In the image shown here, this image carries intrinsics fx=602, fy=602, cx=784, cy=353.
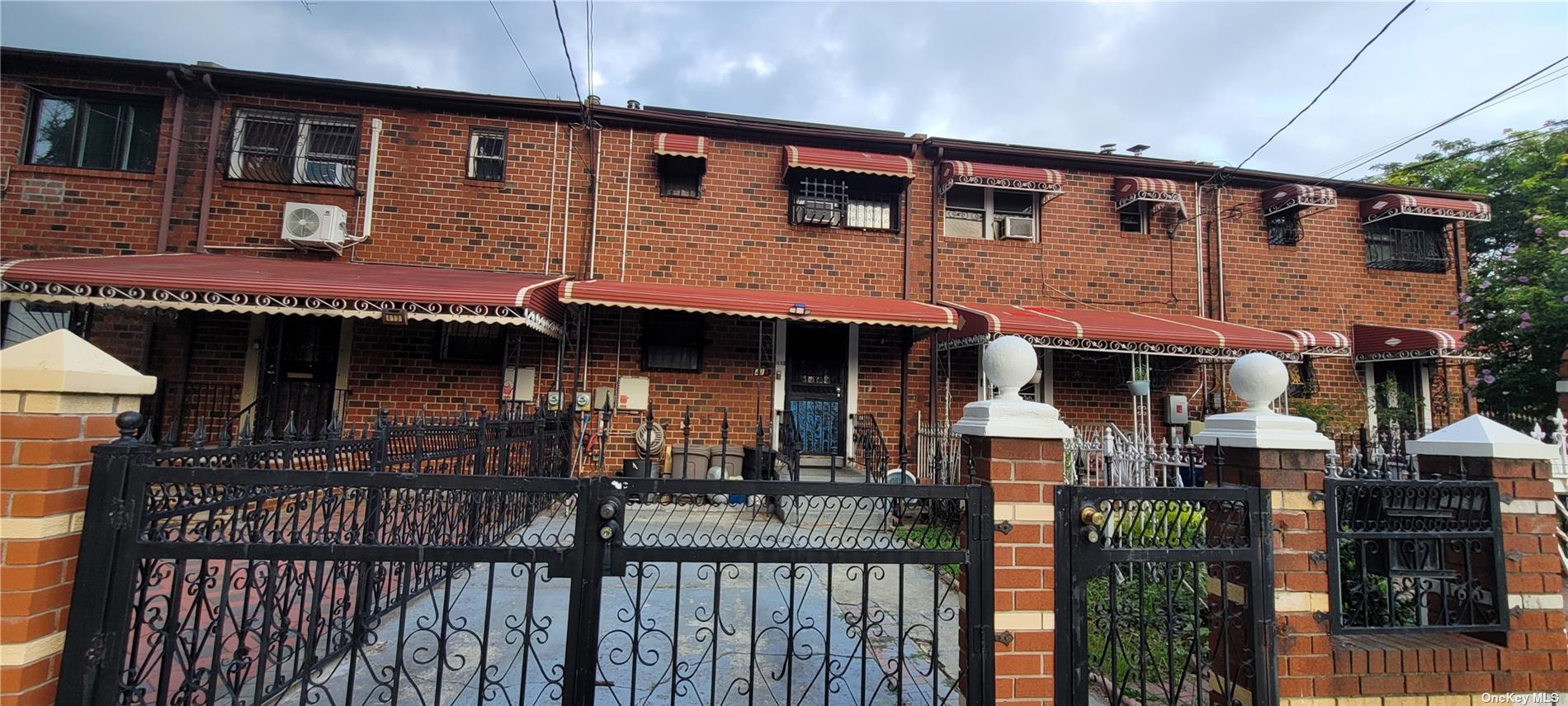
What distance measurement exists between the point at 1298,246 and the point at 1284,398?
329 centimetres

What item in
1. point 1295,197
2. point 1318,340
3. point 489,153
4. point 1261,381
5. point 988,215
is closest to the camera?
point 1261,381

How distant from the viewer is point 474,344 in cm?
815

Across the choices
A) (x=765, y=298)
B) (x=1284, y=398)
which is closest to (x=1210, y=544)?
(x=765, y=298)

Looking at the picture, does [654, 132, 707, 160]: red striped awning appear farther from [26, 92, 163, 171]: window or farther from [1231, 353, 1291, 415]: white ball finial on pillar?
[1231, 353, 1291, 415]: white ball finial on pillar

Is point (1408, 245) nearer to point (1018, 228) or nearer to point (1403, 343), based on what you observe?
point (1403, 343)

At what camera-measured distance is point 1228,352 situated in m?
8.40

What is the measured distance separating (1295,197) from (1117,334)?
4.62 m

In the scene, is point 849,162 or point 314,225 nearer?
point 314,225

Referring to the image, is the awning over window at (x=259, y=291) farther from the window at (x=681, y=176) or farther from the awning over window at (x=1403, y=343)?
the awning over window at (x=1403, y=343)

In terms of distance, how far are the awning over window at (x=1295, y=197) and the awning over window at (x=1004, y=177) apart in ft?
12.7

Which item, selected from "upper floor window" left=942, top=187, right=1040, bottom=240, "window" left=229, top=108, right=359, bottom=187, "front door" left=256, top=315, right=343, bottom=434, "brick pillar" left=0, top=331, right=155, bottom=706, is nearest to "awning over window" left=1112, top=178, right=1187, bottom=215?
"upper floor window" left=942, top=187, right=1040, bottom=240

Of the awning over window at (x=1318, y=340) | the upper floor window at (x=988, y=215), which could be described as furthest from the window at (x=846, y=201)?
the awning over window at (x=1318, y=340)

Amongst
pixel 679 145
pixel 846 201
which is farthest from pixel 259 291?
pixel 846 201

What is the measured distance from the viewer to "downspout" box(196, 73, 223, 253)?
7.90 metres
